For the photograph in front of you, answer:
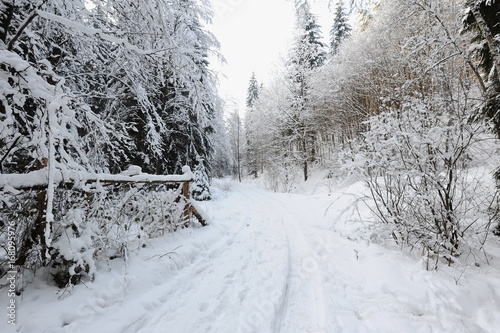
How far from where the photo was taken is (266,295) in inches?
103

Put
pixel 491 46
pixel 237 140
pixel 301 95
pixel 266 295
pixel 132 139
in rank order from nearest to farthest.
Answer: pixel 266 295 → pixel 132 139 → pixel 491 46 → pixel 301 95 → pixel 237 140

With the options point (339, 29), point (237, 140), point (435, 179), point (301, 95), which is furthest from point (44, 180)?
point (237, 140)

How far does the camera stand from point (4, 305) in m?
1.88

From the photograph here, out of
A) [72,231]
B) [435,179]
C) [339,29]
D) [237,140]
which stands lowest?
[72,231]

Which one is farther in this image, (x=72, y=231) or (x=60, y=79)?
(x=72, y=231)

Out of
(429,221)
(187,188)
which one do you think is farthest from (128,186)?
(429,221)

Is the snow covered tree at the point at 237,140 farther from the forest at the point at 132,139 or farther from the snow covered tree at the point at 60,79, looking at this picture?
the snow covered tree at the point at 60,79

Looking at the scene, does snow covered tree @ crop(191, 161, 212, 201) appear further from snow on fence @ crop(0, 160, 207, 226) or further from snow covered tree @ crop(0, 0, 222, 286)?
snow on fence @ crop(0, 160, 207, 226)

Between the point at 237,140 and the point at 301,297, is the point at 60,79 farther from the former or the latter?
the point at 237,140

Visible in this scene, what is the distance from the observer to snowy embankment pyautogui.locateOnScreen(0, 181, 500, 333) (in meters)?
2.07

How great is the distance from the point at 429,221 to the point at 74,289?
16.4 feet

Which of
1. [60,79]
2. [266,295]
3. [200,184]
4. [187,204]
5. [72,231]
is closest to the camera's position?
[60,79]

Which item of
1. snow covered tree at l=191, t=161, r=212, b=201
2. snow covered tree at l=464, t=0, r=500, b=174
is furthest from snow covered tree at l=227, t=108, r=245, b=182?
snow covered tree at l=464, t=0, r=500, b=174

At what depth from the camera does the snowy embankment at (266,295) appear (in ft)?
6.79
